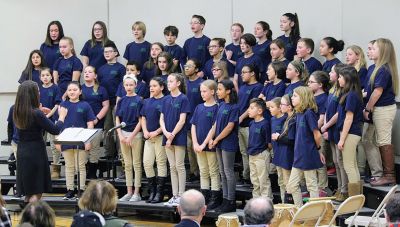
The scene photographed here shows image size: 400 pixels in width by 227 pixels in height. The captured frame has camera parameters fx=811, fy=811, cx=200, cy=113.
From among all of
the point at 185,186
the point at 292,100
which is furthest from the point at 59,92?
the point at 292,100

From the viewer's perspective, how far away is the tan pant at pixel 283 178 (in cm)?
859

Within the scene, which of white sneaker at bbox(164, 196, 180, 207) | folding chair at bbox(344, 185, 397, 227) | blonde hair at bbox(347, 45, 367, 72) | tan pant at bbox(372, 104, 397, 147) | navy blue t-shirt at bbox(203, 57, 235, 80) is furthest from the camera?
navy blue t-shirt at bbox(203, 57, 235, 80)

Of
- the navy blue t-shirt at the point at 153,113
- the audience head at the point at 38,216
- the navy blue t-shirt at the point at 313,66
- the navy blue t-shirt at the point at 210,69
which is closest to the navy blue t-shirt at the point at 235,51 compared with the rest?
the navy blue t-shirt at the point at 210,69

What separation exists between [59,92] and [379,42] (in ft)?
14.9

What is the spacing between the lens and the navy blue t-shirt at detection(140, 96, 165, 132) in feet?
31.7

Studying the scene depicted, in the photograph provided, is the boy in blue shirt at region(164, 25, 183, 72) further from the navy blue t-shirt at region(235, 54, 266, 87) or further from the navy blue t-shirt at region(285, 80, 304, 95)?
the navy blue t-shirt at region(285, 80, 304, 95)

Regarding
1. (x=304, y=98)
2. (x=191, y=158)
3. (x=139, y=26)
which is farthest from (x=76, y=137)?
(x=139, y=26)

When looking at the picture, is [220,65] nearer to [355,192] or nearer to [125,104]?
[125,104]

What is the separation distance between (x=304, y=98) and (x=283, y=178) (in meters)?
0.93

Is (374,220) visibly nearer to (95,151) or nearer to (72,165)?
(72,165)

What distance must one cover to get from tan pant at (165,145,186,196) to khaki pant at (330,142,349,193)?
72.9 inches

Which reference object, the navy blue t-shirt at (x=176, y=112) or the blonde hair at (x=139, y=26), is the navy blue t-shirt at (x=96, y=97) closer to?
the blonde hair at (x=139, y=26)

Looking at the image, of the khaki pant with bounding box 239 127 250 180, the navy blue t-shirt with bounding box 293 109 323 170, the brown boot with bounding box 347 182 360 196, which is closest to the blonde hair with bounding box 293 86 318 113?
the navy blue t-shirt with bounding box 293 109 323 170

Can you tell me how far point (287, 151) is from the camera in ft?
27.9
